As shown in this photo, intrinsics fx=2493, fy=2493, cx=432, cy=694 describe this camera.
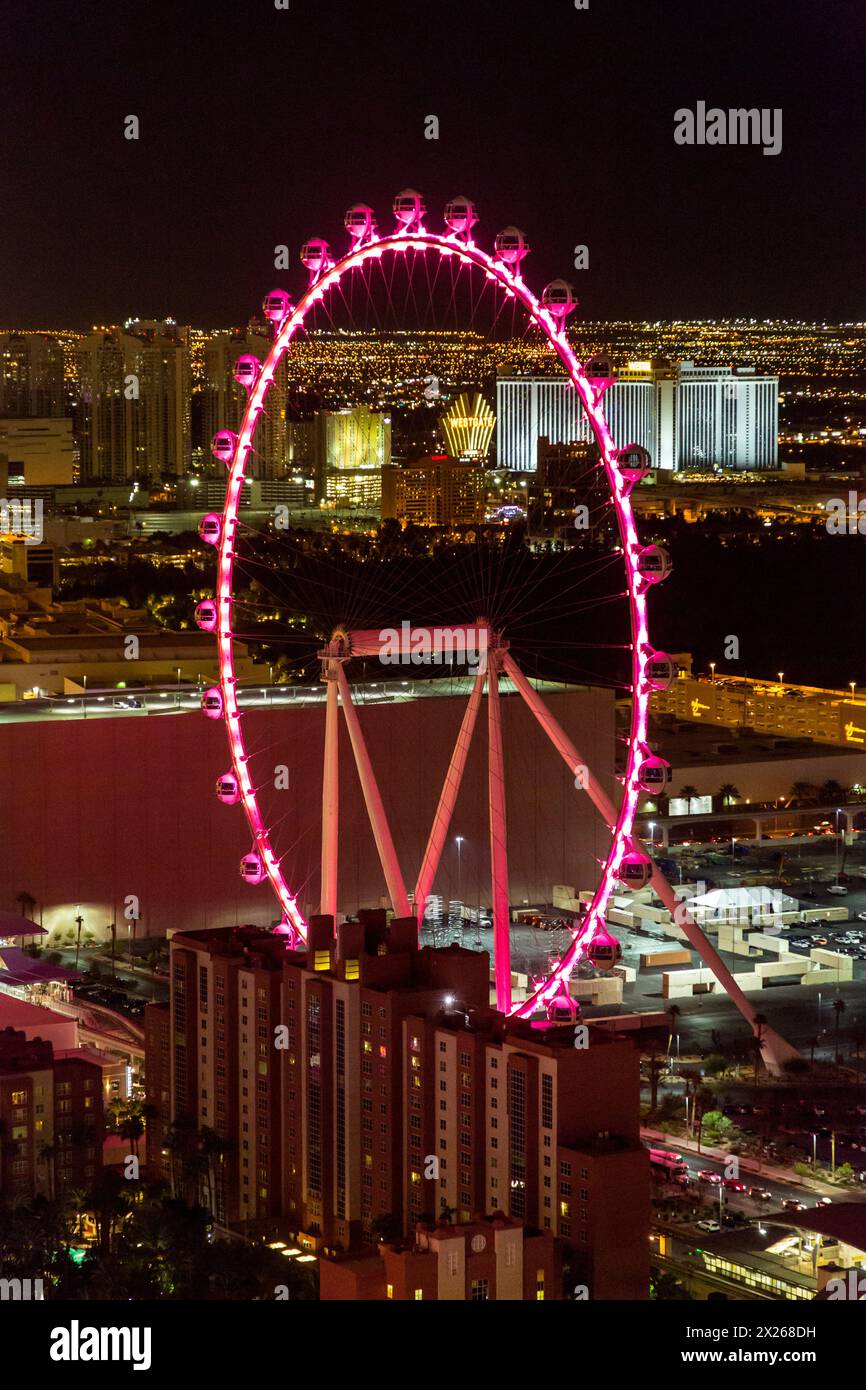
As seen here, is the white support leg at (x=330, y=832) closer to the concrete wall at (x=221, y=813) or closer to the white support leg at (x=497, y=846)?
the white support leg at (x=497, y=846)

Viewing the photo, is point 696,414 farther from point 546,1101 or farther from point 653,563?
point 546,1101

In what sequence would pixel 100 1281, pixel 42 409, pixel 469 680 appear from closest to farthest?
pixel 100 1281, pixel 469 680, pixel 42 409

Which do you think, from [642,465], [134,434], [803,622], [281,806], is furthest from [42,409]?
[642,465]

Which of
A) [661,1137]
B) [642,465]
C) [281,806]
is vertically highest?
[642,465]

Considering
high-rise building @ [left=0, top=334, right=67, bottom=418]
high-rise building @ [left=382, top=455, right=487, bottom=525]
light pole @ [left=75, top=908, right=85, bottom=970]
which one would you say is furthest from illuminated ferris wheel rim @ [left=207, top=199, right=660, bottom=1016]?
high-rise building @ [left=0, top=334, right=67, bottom=418]

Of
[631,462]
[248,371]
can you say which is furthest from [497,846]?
[248,371]

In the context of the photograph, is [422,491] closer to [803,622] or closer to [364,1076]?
[803,622]

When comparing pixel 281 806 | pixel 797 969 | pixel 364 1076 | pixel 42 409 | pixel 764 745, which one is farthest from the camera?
pixel 42 409

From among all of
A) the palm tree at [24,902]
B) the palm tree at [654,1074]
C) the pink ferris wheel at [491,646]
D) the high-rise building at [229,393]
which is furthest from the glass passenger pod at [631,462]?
the high-rise building at [229,393]
